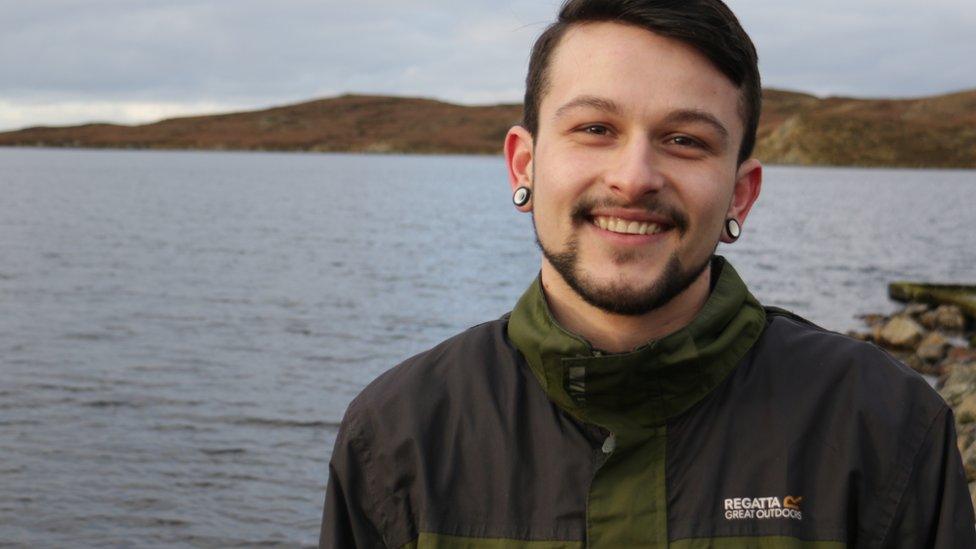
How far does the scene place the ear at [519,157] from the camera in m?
2.86

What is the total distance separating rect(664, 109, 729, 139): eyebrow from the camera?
2525 mm

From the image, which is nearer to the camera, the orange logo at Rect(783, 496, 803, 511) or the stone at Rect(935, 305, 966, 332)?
the orange logo at Rect(783, 496, 803, 511)

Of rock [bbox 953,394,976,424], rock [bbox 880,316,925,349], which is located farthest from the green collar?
rock [bbox 880,316,925,349]

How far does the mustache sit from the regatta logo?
64 centimetres

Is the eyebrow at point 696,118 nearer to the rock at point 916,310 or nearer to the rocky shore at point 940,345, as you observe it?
the rocky shore at point 940,345

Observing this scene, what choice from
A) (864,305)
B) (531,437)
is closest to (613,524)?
(531,437)

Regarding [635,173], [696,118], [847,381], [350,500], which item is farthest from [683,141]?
[350,500]

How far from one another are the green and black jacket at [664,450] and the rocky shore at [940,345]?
857cm

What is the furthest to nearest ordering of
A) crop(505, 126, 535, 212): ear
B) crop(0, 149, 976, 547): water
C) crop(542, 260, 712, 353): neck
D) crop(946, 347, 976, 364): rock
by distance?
crop(946, 347, 976, 364): rock < crop(0, 149, 976, 547): water < crop(505, 126, 535, 212): ear < crop(542, 260, 712, 353): neck

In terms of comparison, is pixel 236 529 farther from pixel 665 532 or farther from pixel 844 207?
pixel 844 207

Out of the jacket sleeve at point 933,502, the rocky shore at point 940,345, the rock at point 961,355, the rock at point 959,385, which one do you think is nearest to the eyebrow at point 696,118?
the jacket sleeve at point 933,502

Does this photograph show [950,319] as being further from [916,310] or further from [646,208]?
[646,208]

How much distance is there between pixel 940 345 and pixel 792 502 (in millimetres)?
16419

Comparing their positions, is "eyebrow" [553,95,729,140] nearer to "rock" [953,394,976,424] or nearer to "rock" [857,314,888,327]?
"rock" [953,394,976,424]
